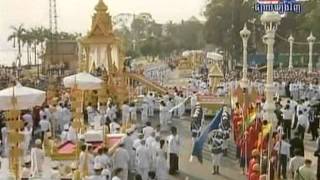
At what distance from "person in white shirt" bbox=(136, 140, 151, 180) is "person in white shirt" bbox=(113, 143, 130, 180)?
0.32 metres

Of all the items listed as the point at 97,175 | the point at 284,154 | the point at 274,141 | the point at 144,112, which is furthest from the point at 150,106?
the point at 97,175

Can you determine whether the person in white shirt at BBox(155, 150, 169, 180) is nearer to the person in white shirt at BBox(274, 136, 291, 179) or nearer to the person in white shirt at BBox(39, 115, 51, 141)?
the person in white shirt at BBox(274, 136, 291, 179)

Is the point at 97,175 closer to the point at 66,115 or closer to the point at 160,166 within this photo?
the point at 160,166

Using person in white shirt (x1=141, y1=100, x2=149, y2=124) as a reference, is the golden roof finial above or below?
above

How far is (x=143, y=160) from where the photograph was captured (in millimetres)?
15523

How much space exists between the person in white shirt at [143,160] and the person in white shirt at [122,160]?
1.04ft

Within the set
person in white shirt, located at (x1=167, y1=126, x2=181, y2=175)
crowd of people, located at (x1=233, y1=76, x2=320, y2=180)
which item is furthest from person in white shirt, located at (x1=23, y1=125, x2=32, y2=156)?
crowd of people, located at (x1=233, y1=76, x2=320, y2=180)

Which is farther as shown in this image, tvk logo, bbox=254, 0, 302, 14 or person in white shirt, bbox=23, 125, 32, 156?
person in white shirt, bbox=23, 125, 32, 156

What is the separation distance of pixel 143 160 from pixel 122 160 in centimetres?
60

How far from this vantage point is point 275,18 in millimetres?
14266

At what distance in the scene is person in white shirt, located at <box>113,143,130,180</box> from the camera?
15128 mm

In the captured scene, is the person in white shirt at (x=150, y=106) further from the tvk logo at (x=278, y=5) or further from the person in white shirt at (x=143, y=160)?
the tvk logo at (x=278, y=5)

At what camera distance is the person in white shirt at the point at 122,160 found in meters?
15.1

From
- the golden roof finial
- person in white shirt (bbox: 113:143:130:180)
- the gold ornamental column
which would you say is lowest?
person in white shirt (bbox: 113:143:130:180)
